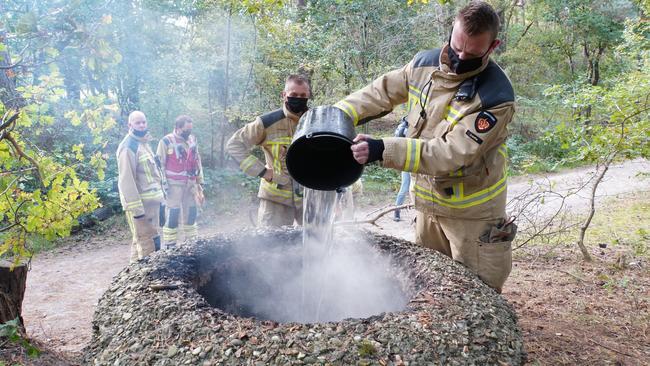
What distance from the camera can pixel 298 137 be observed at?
2168mm

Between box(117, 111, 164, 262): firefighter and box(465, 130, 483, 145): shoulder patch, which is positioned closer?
box(465, 130, 483, 145): shoulder patch

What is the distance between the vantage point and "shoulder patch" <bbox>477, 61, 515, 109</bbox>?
239 cm

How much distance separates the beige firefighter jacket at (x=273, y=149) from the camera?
4191 mm

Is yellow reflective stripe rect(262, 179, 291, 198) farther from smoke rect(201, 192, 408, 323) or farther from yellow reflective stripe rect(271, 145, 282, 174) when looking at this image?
smoke rect(201, 192, 408, 323)

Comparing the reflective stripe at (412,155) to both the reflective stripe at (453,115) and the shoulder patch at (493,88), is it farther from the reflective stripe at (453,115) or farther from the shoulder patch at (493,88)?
the shoulder patch at (493,88)

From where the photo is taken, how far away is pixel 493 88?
2.42 metres

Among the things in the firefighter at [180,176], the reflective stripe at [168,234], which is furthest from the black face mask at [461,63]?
the reflective stripe at [168,234]

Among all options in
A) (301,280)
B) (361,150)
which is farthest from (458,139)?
(301,280)

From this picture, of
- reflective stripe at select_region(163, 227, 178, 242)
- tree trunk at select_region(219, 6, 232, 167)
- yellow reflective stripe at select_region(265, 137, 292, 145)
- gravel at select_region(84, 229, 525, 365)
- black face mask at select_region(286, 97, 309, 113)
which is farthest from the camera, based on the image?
tree trunk at select_region(219, 6, 232, 167)

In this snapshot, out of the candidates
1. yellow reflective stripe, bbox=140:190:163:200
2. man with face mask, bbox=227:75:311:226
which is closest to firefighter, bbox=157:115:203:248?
yellow reflective stripe, bbox=140:190:163:200

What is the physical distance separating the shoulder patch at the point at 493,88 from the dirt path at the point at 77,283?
220cm

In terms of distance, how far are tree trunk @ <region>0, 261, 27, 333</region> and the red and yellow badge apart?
343 centimetres

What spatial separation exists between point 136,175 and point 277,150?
7.57 feet

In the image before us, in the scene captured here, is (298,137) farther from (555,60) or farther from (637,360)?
(555,60)
